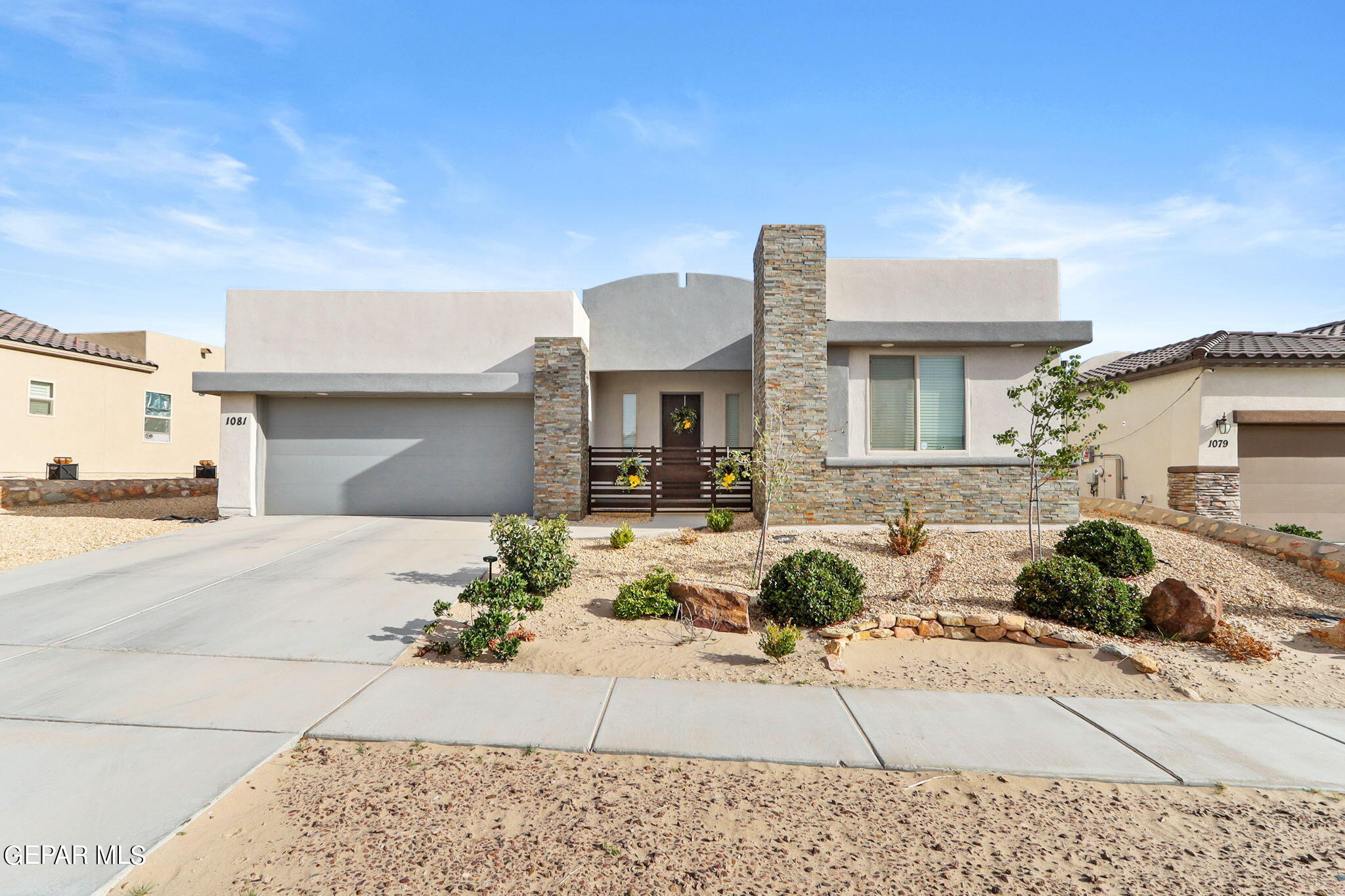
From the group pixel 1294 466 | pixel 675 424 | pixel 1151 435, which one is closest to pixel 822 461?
pixel 675 424

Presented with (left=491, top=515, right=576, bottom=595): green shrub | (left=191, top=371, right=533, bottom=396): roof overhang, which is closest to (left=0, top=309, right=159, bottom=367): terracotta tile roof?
(left=191, top=371, right=533, bottom=396): roof overhang

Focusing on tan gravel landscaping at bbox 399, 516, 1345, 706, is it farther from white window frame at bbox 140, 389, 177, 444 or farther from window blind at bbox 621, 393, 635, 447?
white window frame at bbox 140, 389, 177, 444

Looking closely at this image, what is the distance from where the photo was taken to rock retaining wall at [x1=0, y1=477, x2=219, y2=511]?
1469 centimetres

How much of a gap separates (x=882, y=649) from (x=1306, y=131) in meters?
11.1

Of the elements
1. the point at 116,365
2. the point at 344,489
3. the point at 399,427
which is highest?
the point at 116,365

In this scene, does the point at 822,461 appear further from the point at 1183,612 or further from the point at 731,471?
the point at 1183,612

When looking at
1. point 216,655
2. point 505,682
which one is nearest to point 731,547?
point 505,682

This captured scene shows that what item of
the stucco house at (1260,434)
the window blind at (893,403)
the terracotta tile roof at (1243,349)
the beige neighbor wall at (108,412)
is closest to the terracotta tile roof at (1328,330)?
the terracotta tile roof at (1243,349)

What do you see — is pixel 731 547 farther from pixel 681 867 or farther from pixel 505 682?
pixel 681 867

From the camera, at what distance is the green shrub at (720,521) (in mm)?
11117

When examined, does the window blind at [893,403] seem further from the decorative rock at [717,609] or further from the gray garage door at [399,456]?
the gray garage door at [399,456]

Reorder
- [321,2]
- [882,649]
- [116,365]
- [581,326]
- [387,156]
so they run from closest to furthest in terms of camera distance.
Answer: [882,649]
[321,2]
[387,156]
[581,326]
[116,365]

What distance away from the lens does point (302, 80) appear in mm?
Answer: 9258

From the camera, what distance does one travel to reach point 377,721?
13.7 ft
